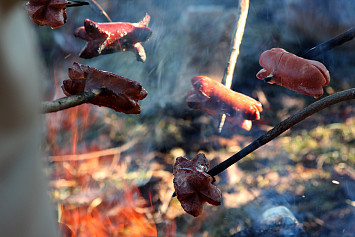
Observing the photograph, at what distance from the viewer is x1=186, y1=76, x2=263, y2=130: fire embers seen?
1322mm

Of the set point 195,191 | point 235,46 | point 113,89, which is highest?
point 113,89

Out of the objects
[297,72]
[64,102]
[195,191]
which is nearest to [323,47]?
[297,72]

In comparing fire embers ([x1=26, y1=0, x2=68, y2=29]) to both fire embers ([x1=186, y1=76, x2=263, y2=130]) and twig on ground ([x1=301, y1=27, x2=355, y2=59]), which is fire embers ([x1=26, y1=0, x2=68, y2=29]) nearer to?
fire embers ([x1=186, y1=76, x2=263, y2=130])

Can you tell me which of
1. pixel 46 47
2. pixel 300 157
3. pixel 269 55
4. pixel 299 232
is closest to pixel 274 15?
pixel 269 55

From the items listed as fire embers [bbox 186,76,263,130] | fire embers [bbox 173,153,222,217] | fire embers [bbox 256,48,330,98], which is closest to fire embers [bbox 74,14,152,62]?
fire embers [bbox 186,76,263,130]

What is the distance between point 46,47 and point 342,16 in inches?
44.1

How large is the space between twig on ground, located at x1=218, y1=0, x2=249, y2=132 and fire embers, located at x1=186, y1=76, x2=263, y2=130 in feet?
0.17

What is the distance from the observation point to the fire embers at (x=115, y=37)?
138 centimetres

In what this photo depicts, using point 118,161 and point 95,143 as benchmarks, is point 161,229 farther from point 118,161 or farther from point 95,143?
point 95,143

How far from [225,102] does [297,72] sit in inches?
10.1

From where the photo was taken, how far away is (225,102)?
4.35 ft

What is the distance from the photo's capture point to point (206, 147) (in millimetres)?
1480

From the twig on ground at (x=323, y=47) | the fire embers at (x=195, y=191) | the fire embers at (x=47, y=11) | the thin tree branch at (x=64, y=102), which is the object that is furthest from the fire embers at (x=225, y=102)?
the thin tree branch at (x=64, y=102)

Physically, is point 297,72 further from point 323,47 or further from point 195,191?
point 195,191
